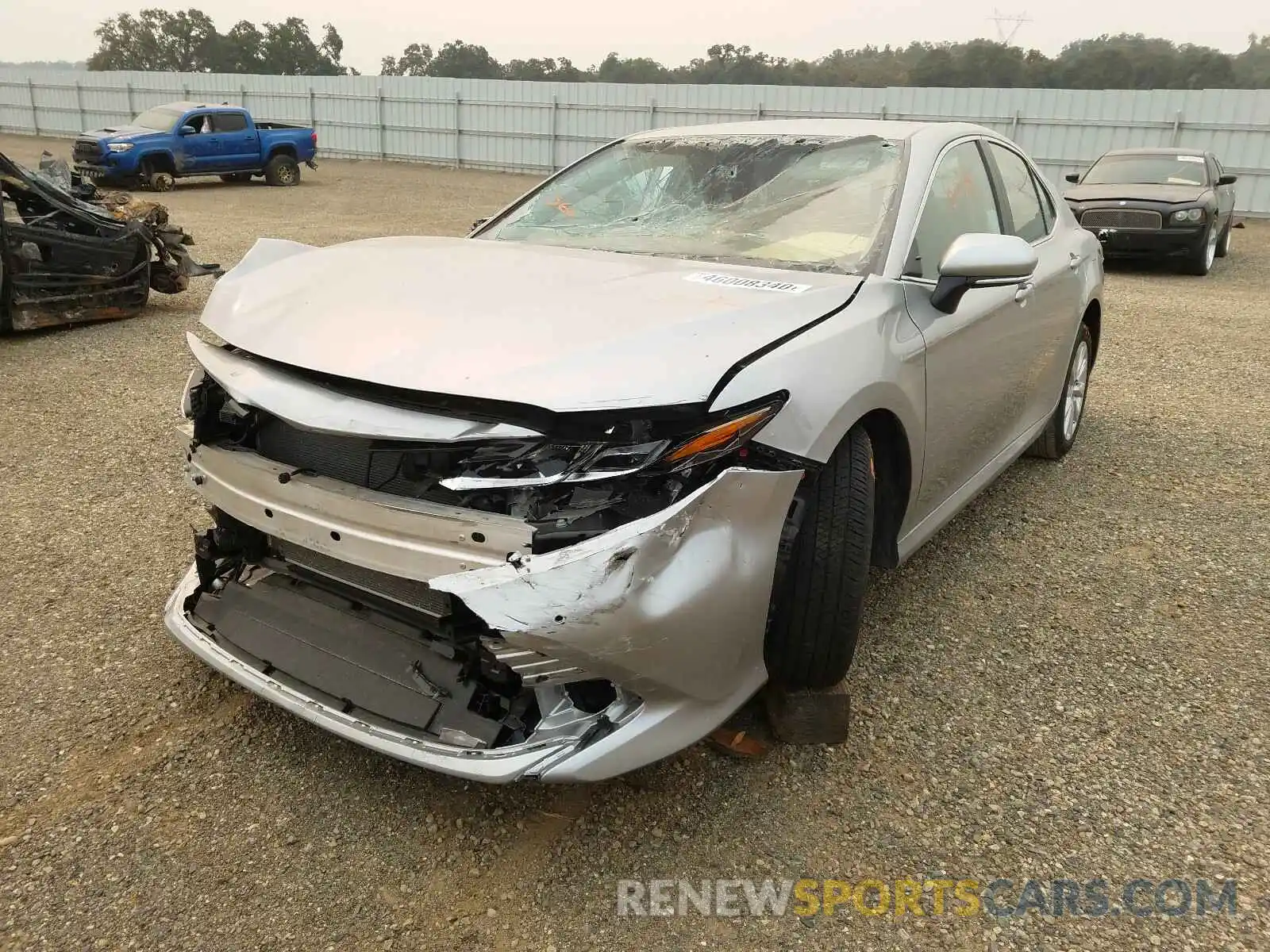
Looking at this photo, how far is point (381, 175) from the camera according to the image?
23.5m

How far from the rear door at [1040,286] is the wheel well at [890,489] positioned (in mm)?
1098

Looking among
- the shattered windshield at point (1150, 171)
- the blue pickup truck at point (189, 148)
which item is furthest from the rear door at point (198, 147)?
the shattered windshield at point (1150, 171)

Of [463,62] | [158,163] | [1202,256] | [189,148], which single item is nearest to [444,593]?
[1202,256]

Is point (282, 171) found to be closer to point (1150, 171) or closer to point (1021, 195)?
point (1150, 171)

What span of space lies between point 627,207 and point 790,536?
1.75m

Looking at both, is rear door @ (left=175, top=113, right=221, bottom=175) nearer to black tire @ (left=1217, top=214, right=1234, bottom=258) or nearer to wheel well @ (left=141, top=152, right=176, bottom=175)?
wheel well @ (left=141, top=152, right=176, bottom=175)

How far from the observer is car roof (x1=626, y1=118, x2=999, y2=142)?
3.34 m

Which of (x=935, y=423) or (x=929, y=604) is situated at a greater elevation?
(x=935, y=423)

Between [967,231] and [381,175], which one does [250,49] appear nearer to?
[381,175]

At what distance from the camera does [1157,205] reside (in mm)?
11062

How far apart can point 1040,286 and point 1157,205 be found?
9015 mm

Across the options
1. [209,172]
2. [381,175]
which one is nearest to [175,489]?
[209,172]

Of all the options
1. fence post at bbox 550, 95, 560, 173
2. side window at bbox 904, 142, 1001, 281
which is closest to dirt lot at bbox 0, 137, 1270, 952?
side window at bbox 904, 142, 1001, 281

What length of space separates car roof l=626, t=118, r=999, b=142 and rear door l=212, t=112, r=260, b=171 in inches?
705
